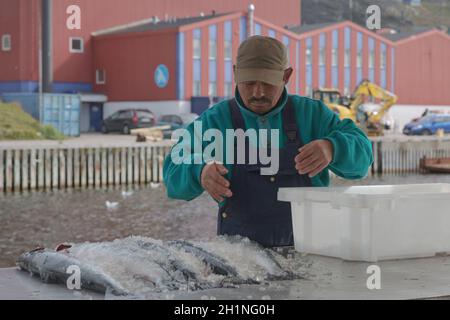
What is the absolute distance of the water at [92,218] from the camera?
976 inches

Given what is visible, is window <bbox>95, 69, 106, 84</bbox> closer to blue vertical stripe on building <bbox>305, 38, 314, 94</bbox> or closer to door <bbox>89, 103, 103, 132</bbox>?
door <bbox>89, 103, 103, 132</bbox>

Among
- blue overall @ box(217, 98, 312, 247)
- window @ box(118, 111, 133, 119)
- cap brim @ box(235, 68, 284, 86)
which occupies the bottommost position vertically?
window @ box(118, 111, 133, 119)

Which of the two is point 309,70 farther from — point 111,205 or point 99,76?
point 111,205

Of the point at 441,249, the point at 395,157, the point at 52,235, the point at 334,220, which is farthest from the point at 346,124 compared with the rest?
the point at 395,157

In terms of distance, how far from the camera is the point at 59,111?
4950cm

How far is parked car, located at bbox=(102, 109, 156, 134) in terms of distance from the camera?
5341cm

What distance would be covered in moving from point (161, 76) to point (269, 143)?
55089 mm

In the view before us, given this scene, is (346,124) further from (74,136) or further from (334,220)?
(74,136)

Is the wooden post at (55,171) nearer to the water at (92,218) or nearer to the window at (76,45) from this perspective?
the water at (92,218)

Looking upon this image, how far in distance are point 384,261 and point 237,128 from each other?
2.92 ft

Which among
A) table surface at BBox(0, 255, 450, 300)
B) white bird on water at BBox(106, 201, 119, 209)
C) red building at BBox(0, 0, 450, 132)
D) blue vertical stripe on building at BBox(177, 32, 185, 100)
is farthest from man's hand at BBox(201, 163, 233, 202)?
blue vertical stripe on building at BBox(177, 32, 185, 100)

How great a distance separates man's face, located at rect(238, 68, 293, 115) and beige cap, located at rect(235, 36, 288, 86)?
0.04 metres

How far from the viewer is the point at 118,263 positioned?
3863 millimetres

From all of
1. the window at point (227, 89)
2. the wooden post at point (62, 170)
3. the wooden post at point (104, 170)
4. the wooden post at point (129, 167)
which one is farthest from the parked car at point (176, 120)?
the wooden post at point (62, 170)
